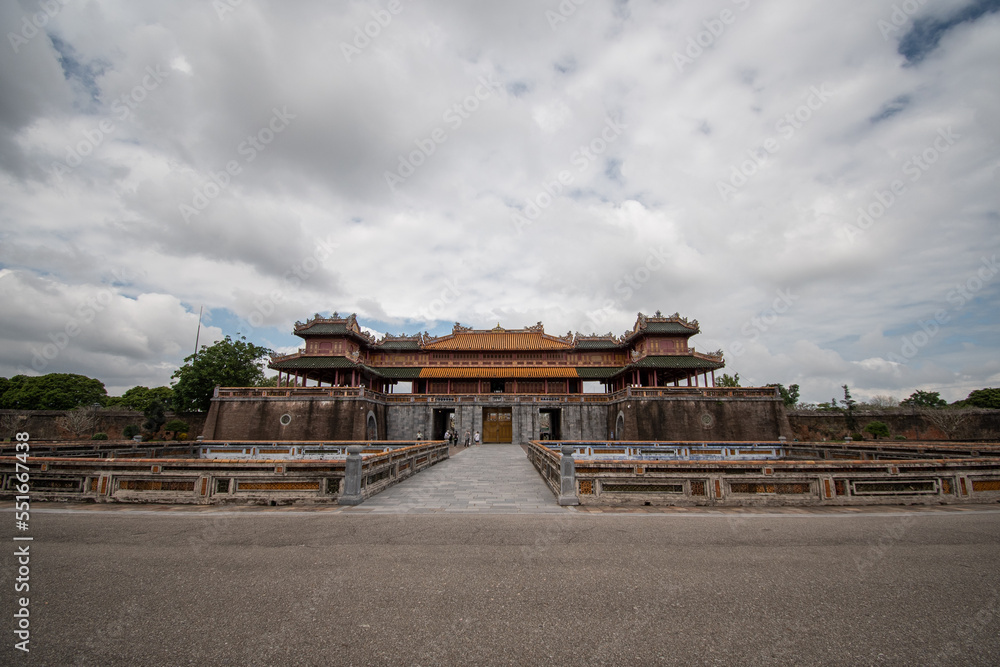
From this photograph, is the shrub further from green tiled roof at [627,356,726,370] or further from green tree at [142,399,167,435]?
green tiled roof at [627,356,726,370]

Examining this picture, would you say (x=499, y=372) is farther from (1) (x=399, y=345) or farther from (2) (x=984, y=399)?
(2) (x=984, y=399)

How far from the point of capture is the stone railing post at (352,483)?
9.89 meters

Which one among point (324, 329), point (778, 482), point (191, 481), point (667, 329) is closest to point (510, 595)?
point (778, 482)

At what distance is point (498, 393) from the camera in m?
34.5

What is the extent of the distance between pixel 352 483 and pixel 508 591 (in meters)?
6.44

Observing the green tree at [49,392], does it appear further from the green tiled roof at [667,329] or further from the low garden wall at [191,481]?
the green tiled roof at [667,329]

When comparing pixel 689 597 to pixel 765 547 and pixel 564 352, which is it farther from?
pixel 564 352

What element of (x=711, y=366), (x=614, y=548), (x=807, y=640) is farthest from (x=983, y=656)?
(x=711, y=366)

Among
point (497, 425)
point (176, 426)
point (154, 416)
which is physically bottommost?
point (176, 426)

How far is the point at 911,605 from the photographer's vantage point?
4324 mm

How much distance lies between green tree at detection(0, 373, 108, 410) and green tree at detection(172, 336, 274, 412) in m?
23.7

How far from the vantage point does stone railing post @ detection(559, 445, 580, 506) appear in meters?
9.79

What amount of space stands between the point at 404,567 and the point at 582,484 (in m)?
5.61

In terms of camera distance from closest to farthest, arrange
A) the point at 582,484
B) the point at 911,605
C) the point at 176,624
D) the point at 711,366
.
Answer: the point at 176,624, the point at 911,605, the point at 582,484, the point at 711,366
